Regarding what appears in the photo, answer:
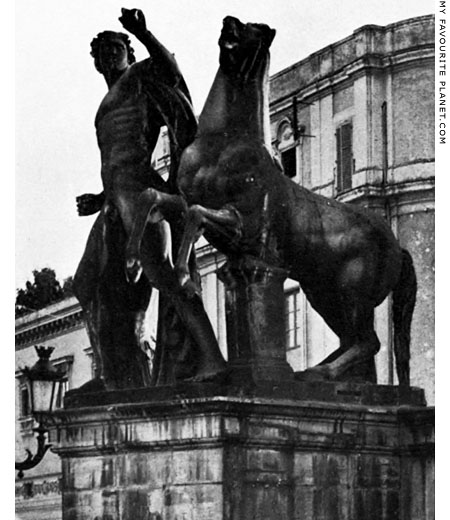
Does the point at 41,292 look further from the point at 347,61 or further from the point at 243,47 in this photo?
the point at 243,47

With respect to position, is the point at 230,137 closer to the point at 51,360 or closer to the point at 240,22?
the point at 240,22

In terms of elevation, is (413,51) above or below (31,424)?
above

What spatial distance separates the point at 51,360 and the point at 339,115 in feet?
14.1

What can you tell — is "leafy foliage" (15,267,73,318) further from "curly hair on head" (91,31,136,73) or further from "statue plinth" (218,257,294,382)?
"statue plinth" (218,257,294,382)

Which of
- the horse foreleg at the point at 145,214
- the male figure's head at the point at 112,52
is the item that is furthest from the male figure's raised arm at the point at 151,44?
the horse foreleg at the point at 145,214

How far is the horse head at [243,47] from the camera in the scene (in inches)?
614

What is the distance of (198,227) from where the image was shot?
15188mm

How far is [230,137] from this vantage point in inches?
619

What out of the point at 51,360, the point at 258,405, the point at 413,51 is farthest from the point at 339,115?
the point at 258,405

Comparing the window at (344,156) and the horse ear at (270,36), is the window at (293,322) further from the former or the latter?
the horse ear at (270,36)

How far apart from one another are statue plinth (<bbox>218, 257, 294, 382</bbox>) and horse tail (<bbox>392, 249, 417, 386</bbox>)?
1287mm

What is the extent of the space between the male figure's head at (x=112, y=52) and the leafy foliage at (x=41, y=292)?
286 centimetres

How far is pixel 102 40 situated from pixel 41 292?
13.4ft
